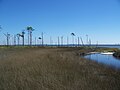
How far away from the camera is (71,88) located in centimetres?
712

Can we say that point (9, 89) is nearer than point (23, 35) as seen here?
Yes

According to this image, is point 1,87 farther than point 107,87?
No

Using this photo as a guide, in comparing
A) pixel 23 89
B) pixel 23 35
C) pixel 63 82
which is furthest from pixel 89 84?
pixel 23 35

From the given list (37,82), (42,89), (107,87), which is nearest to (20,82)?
(37,82)

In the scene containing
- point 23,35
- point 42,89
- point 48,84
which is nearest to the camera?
point 42,89

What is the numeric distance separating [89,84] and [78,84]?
50 centimetres

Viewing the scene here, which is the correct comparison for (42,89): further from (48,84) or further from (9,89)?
(9,89)

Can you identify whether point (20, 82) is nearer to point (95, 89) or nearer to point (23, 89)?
point (23, 89)

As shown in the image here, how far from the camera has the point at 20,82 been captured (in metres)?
7.70

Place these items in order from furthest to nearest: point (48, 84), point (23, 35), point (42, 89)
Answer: point (23, 35) → point (48, 84) → point (42, 89)

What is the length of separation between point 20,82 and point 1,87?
2.56 feet

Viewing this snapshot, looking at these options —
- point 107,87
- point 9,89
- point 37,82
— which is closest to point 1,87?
point 9,89

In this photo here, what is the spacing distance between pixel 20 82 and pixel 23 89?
0.79m

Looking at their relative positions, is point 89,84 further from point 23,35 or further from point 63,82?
point 23,35
